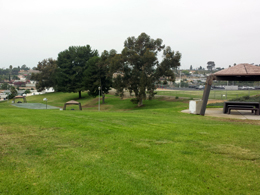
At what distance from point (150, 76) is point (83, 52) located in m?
31.7

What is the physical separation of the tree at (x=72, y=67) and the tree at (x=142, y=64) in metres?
24.5

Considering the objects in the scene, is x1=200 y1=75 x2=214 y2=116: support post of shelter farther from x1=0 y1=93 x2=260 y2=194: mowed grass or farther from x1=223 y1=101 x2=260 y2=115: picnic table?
x1=0 y1=93 x2=260 y2=194: mowed grass

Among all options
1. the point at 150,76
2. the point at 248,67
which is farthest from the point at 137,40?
the point at 248,67

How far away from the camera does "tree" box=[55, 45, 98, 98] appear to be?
5956 centimetres

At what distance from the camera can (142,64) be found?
121 feet

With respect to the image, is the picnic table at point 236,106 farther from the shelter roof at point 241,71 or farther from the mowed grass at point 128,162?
the mowed grass at point 128,162

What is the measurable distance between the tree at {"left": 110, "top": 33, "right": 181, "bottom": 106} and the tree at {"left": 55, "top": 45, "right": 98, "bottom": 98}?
80.3 ft

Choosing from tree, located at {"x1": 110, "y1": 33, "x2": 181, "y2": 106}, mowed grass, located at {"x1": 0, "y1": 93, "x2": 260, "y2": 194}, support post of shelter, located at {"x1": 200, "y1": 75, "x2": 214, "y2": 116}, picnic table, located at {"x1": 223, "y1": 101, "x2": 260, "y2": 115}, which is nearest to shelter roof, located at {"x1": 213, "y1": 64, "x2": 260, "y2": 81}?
support post of shelter, located at {"x1": 200, "y1": 75, "x2": 214, "y2": 116}

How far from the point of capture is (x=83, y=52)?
62.2 meters

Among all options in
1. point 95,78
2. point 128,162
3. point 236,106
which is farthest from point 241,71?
point 95,78

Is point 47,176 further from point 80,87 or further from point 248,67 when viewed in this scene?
point 80,87

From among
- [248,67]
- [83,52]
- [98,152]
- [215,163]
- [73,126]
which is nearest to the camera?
[215,163]

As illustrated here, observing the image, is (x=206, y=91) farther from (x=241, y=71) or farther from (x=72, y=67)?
(x=72, y=67)

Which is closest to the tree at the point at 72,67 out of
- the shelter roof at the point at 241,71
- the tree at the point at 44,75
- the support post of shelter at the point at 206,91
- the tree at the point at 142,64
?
the tree at the point at 44,75
